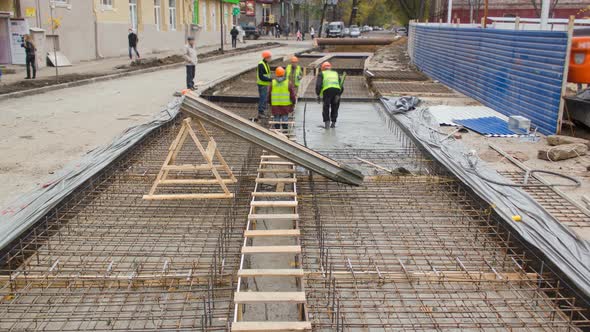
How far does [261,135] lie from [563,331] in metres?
3.60

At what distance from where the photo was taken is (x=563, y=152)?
7.69 metres

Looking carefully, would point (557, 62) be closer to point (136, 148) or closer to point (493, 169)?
point (493, 169)

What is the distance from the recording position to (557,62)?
9133 millimetres

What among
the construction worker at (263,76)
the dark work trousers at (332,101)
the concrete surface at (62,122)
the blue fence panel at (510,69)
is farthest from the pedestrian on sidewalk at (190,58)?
the blue fence panel at (510,69)

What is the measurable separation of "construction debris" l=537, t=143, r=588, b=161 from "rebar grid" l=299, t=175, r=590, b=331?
2.01 m

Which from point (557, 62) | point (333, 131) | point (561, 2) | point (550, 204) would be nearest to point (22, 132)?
point (333, 131)

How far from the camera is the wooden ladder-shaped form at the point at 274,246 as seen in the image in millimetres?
3420

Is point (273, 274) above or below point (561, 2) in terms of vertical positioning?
below

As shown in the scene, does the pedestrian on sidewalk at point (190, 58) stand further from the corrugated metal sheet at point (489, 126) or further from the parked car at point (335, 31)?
the parked car at point (335, 31)

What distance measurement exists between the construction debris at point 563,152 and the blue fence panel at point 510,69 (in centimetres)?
130

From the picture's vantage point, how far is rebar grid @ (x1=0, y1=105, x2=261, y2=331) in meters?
3.87

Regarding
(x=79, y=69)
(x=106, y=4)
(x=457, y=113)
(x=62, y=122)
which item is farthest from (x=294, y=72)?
(x=106, y=4)

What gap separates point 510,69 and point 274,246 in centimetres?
839

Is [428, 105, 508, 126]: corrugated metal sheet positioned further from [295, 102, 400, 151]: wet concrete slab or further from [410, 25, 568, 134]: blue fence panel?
[295, 102, 400, 151]: wet concrete slab
